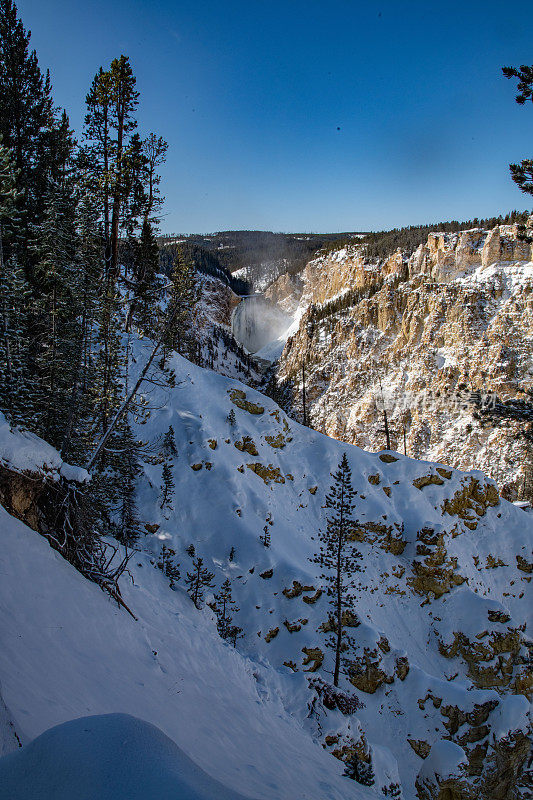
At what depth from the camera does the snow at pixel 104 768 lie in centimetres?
175

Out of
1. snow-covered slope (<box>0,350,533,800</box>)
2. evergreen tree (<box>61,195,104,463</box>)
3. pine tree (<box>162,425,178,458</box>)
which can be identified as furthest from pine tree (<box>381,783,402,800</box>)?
pine tree (<box>162,425,178,458</box>)

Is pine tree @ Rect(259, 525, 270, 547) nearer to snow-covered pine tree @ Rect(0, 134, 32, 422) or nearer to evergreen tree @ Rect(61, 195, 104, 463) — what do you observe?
evergreen tree @ Rect(61, 195, 104, 463)

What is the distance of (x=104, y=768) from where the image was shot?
1.87 metres

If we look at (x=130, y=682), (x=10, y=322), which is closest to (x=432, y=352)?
(x=10, y=322)

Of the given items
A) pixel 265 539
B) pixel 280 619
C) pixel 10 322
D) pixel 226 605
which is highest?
pixel 10 322

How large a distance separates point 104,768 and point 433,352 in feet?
285

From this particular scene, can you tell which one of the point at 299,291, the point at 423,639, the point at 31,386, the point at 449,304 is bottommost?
the point at 423,639

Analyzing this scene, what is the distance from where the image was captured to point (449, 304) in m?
80.6

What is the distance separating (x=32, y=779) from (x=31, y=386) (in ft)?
40.4

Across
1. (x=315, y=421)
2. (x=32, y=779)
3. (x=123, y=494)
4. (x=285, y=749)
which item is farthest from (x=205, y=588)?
(x=315, y=421)

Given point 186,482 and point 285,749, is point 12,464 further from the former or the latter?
point 186,482

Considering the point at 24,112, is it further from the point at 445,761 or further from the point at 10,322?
the point at 445,761

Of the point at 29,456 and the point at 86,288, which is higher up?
the point at 86,288

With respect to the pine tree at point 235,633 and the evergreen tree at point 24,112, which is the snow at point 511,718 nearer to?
the pine tree at point 235,633
